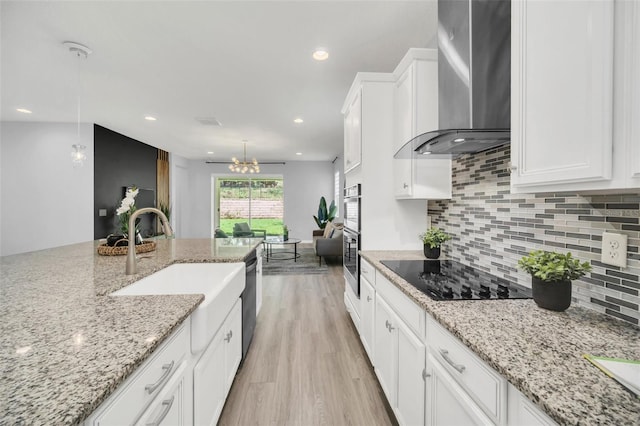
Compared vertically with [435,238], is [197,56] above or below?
above

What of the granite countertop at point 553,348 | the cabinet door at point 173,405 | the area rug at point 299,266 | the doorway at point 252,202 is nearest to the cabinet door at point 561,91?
the granite countertop at point 553,348

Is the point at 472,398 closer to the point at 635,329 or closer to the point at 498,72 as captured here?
the point at 635,329

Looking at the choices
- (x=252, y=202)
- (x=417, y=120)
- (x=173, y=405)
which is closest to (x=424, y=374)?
(x=173, y=405)

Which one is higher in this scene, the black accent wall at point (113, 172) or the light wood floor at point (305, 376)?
the black accent wall at point (113, 172)

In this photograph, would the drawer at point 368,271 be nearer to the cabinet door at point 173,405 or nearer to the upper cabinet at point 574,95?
the upper cabinet at point 574,95

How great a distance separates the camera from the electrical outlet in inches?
35.6

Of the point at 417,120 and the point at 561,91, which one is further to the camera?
the point at 417,120

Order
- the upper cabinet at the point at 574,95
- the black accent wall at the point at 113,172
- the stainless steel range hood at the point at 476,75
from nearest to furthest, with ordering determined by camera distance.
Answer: the upper cabinet at the point at 574,95 < the stainless steel range hood at the point at 476,75 < the black accent wall at the point at 113,172

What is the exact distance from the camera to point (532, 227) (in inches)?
51.2

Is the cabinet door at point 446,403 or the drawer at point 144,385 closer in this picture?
the drawer at point 144,385

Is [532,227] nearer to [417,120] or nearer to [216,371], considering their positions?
[417,120]

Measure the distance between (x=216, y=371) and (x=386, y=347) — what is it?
95cm

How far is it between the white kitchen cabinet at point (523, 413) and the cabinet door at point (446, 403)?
0.11 meters

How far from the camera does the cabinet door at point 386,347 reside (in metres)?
1.48
